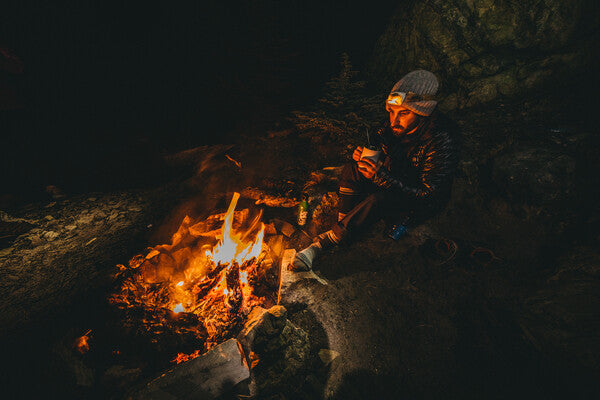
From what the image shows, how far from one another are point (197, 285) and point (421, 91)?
13.6ft

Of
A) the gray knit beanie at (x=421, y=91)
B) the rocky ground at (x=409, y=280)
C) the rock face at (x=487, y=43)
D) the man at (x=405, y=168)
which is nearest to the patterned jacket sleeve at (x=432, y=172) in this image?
the man at (x=405, y=168)

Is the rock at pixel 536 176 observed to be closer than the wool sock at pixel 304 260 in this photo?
No

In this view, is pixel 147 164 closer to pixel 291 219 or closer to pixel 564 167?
pixel 291 219

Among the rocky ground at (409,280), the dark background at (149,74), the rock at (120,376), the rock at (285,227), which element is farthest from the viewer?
the dark background at (149,74)

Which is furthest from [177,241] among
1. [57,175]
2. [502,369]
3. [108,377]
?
[502,369]

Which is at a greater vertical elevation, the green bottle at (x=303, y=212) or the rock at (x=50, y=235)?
the rock at (x=50, y=235)

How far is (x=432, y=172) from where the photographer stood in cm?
323

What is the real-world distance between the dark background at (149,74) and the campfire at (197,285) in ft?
7.14

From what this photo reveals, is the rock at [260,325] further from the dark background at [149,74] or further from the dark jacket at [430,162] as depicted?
the dark background at [149,74]

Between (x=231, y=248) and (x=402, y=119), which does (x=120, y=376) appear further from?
(x=402, y=119)

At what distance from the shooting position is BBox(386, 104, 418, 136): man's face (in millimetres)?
3217

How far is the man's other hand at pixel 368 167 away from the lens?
10.8 ft

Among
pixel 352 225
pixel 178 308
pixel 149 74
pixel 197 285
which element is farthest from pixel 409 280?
pixel 149 74

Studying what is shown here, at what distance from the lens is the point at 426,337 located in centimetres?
288
